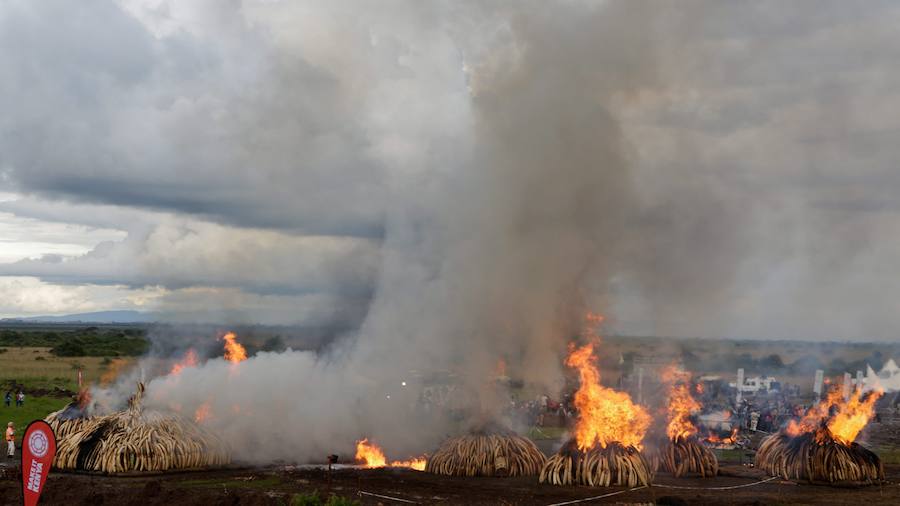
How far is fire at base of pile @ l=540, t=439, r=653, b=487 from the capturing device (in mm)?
25547

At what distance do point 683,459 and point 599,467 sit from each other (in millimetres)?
3821

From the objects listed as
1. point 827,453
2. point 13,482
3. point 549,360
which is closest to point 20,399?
point 13,482

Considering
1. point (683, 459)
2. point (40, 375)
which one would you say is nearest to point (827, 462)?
point (683, 459)

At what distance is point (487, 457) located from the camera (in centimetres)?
2770

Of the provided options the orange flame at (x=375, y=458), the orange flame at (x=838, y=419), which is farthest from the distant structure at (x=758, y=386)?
the orange flame at (x=375, y=458)

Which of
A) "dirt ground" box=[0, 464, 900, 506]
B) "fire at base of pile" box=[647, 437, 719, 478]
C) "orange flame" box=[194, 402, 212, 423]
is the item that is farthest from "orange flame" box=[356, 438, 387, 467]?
"fire at base of pile" box=[647, 437, 719, 478]

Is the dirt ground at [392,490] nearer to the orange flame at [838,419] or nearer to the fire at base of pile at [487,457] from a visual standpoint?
the fire at base of pile at [487,457]

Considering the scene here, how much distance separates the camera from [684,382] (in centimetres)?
3466

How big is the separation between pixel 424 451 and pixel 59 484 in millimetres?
12032

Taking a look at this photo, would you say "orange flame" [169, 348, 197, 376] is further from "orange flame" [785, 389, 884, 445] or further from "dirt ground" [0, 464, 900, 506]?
"orange flame" [785, 389, 884, 445]

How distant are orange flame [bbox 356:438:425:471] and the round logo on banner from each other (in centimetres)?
1539

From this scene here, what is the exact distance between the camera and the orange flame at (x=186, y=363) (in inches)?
1334

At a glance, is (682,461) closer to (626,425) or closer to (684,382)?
(626,425)

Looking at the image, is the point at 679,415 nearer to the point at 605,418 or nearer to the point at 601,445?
the point at 605,418
